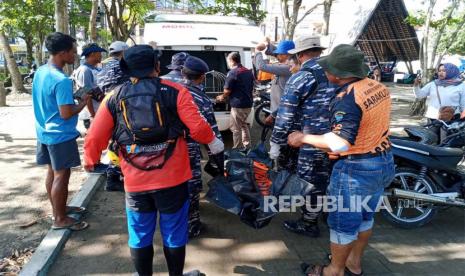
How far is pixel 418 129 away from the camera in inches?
179

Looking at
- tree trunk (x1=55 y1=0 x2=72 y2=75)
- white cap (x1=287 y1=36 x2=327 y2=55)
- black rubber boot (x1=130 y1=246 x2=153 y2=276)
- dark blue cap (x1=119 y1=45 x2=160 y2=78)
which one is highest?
tree trunk (x1=55 y1=0 x2=72 y2=75)

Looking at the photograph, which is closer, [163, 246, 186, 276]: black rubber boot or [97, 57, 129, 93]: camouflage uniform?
[163, 246, 186, 276]: black rubber boot

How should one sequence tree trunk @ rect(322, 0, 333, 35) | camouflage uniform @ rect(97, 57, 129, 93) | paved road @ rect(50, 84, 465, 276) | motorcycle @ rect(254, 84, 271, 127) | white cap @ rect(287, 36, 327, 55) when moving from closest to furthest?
paved road @ rect(50, 84, 465, 276), white cap @ rect(287, 36, 327, 55), camouflage uniform @ rect(97, 57, 129, 93), motorcycle @ rect(254, 84, 271, 127), tree trunk @ rect(322, 0, 333, 35)

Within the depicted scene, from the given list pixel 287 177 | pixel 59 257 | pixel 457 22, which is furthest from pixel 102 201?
pixel 457 22

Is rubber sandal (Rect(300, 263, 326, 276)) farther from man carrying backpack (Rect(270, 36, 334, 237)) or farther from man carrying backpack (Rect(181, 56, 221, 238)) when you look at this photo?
man carrying backpack (Rect(181, 56, 221, 238))

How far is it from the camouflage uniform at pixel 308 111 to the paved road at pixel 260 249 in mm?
728

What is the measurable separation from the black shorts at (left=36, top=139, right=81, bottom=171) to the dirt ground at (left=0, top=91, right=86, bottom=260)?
2.48 feet

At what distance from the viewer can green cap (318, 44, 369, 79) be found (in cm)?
250

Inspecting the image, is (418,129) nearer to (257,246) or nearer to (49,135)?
(257,246)

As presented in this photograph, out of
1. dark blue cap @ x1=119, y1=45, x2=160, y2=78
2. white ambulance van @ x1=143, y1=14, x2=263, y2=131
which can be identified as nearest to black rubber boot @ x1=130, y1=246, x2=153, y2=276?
dark blue cap @ x1=119, y1=45, x2=160, y2=78

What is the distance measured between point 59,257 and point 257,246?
173cm

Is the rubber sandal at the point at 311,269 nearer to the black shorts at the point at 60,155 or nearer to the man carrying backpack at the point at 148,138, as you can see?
the man carrying backpack at the point at 148,138

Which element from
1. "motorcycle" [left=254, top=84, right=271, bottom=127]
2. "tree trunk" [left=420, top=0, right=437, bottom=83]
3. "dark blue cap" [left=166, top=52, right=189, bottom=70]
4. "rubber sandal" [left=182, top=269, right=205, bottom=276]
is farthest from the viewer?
"tree trunk" [left=420, top=0, right=437, bottom=83]

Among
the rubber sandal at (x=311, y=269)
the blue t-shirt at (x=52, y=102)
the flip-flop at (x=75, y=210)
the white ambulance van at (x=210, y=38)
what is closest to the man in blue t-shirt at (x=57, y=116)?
the blue t-shirt at (x=52, y=102)
